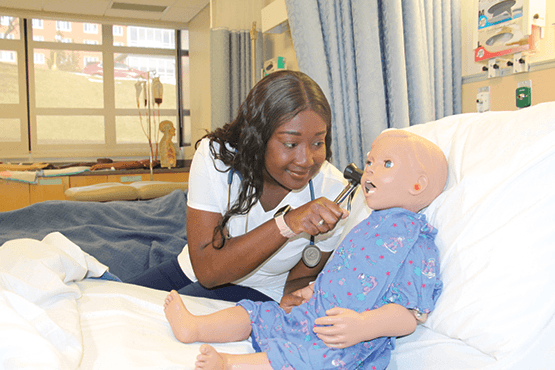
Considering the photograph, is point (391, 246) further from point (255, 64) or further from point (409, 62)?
point (255, 64)

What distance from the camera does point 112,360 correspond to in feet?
2.78

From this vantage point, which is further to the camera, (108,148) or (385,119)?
(108,148)

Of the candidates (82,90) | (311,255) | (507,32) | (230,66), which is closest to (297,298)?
(311,255)

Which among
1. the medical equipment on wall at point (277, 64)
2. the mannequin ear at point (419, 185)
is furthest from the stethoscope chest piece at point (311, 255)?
the medical equipment on wall at point (277, 64)

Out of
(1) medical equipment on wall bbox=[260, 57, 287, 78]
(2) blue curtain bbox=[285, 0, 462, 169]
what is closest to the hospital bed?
(2) blue curtain bbox=[285, 0, 462, 169]

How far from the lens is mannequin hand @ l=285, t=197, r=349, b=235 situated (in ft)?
3.27

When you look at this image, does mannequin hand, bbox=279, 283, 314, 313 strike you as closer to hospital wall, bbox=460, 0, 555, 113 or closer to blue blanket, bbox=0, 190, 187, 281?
blue blanket, bbox=0, 190, 187, 281

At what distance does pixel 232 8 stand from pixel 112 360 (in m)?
3.45

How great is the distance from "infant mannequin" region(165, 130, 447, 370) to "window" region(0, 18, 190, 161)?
4.43 metres

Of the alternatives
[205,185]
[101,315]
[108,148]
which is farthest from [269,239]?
[108,148]

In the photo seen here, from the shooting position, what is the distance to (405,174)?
3.14 ft

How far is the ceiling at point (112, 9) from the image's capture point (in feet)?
15.2

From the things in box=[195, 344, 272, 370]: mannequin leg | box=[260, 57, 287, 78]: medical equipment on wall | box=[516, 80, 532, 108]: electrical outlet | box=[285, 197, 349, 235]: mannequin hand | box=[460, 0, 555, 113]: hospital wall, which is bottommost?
box=[195, 344, 272, 370]: mannequin leg

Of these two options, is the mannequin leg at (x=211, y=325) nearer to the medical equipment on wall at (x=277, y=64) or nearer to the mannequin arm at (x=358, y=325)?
the mannequin arm at (x=358, y=325)
